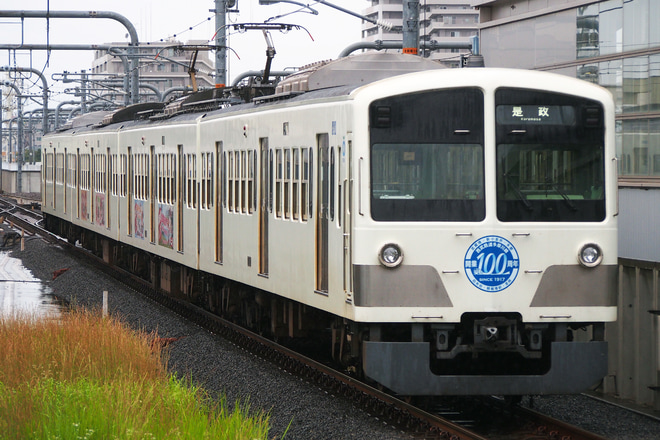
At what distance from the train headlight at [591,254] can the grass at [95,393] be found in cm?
291

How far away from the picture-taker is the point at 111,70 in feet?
494

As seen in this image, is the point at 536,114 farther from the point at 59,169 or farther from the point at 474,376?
the point at 59,169

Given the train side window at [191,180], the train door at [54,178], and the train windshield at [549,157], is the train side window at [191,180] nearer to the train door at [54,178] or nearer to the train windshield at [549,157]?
the train windshield at [549,157]

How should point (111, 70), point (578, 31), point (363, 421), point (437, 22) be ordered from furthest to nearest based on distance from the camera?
1. point (111, 70)
2. point (437, 22)
3. point (578, 31)
4. point (363, 421)

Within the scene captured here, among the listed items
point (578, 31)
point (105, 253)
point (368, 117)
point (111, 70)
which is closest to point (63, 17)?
point (105, 253)

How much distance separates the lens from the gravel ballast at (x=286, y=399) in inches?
391

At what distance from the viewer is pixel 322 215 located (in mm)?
11469

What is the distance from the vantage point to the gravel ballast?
9.94 meters

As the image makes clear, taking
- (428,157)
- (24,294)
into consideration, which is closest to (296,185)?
(428,157)

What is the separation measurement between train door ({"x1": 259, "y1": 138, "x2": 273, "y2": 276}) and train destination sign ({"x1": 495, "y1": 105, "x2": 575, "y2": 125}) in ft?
12.9

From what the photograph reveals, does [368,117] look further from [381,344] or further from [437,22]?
[437,22]

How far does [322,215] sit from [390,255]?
1590mm

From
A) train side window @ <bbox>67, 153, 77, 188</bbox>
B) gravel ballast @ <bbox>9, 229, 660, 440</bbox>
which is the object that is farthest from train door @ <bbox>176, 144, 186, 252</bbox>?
train side window @ <bbox>67, 153, 77, 188</bbox>

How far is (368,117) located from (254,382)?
11.6ft
